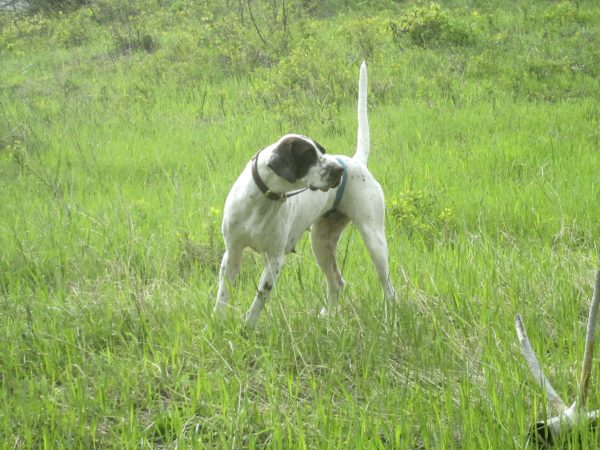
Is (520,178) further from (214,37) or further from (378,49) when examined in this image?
(214,37)

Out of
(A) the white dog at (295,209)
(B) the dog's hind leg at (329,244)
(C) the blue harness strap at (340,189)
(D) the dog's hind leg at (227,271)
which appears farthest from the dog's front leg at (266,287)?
(B) the dog's hind leg at (329,244)

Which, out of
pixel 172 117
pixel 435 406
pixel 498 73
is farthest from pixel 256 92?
pixel 435 406

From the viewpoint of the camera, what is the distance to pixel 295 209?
167 inches

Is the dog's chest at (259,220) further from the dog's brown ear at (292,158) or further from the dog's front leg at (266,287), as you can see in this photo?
the dog's brown ear at (292,158)

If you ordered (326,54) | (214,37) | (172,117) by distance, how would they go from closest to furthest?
1. (172,117)
2. (326,54)
3. (214,37)

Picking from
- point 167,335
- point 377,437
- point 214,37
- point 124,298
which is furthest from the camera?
point 214,37

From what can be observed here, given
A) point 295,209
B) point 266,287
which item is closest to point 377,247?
point 295,209

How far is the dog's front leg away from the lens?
13.0 ft

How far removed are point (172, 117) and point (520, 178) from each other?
470cm

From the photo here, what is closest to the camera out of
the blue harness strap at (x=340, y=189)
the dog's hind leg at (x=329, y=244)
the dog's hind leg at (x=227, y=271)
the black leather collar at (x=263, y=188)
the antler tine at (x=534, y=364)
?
the antler tine at (x=534, y=364)

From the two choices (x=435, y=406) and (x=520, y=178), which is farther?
(x=520, y=178)

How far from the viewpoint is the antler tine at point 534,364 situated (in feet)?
8.39

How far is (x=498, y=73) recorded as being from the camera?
412 inches

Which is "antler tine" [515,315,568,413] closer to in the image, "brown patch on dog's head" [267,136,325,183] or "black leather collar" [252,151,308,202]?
"brown patch on dog's head" [267,136,325,183]
